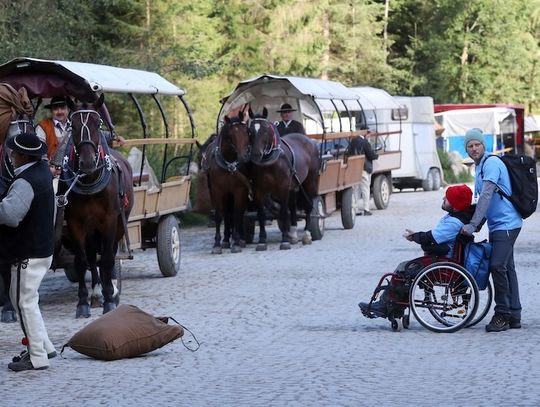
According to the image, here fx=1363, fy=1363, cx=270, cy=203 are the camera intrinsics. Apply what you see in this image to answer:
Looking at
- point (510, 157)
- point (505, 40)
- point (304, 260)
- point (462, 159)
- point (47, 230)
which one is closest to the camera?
point (47, 230)

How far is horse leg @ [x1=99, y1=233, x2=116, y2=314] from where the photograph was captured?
1309 centimetres

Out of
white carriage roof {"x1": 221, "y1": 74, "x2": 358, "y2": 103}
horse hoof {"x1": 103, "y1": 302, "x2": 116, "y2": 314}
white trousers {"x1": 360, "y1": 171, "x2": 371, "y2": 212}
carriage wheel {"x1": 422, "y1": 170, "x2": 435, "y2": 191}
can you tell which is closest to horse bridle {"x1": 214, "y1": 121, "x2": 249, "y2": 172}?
white carriage roof {"x1": 221, "y1": 74, "x2": 358, "y2": 103}

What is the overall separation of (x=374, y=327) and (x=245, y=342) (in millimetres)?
1359

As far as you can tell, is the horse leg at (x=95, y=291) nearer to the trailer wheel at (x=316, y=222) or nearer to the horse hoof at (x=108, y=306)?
the horse hoof at (x=108, y=306)

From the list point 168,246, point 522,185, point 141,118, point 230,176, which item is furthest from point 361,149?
point 522,185

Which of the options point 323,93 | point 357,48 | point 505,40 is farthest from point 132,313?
point 505,40

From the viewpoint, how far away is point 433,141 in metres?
39.6

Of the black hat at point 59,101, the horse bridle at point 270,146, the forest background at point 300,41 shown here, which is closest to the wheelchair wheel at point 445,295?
the black hat at point 59,101

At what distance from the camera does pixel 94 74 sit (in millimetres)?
14602

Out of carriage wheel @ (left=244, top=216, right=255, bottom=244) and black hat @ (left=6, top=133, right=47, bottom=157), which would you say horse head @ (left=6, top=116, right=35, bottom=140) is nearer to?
black hat @ (left=6, top=133, right=47, bottom=157)

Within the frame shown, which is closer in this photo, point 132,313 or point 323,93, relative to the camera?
point 132,313

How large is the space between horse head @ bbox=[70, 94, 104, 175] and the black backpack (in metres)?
3.59

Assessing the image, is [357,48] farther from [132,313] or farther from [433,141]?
[132,313]

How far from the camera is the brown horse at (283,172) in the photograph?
19.7 meters
